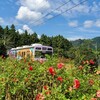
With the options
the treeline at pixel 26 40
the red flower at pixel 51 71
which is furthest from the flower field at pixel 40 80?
the treeline at pixel 26 40

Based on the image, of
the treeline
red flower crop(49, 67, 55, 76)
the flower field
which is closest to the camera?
the flower field

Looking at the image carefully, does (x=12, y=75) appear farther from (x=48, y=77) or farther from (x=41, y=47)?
(x=41, y=47)

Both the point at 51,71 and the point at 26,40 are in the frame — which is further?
the point at 26,40

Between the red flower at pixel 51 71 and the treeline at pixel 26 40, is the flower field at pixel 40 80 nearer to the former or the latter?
the red flower at pixel 51 71

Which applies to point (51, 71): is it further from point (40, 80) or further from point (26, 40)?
point (26, 40)

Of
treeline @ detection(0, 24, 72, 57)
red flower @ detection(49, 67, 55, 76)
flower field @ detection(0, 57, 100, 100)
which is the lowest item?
flower field @ detection(0, 57, 100, 100)

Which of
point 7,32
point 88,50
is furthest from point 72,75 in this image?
point 7,32

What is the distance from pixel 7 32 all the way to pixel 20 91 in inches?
3653

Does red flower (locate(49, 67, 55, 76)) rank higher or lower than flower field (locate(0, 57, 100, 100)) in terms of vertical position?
higher

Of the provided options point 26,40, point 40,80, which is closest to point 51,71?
point 40,80

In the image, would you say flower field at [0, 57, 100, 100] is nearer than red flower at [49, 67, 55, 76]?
Yes

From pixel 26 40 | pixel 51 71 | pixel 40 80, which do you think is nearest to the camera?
pixel 51 71

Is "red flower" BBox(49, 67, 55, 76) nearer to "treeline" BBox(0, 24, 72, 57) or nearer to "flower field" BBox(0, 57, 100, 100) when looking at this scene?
"flower field" BBox(0, 57, 100, 100)

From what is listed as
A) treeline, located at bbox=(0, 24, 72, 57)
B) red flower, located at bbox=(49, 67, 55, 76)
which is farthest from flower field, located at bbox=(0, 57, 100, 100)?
A: treeline, located at bbox=(0, 24, 72, 57)
